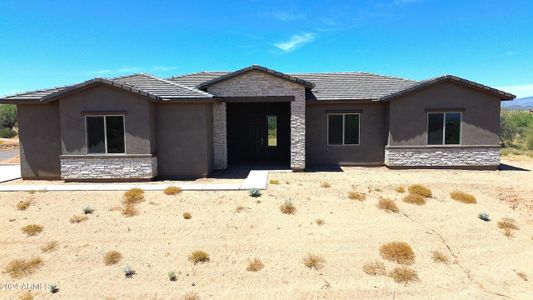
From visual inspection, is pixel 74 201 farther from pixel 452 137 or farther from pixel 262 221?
pixel 452 137

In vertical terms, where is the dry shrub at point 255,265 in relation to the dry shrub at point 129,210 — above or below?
below

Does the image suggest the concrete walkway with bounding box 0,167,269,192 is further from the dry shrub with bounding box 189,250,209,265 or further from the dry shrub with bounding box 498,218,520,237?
the dry shrub with bounding box 498,218,520,237

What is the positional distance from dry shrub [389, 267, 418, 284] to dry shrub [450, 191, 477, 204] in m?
4.75

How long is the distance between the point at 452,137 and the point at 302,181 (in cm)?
775

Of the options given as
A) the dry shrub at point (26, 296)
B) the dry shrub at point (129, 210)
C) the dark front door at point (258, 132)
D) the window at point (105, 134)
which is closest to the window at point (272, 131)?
the dark front door at point (258, 132)

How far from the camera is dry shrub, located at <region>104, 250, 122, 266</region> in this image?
25.7ft

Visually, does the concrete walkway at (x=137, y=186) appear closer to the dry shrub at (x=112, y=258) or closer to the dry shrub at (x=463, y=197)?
the dry shrub at (x=112, y=258)

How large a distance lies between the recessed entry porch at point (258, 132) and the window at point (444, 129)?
7287 millimetres

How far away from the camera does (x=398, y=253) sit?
7.98 metres

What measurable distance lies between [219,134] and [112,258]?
27.9 ft

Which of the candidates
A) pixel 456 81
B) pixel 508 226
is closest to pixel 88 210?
pixel 508 226

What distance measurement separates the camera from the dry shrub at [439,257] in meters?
7.86

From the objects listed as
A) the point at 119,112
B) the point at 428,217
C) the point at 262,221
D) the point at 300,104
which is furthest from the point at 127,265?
the point at 300,104

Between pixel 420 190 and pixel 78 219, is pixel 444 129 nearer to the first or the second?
pixel 420 190
